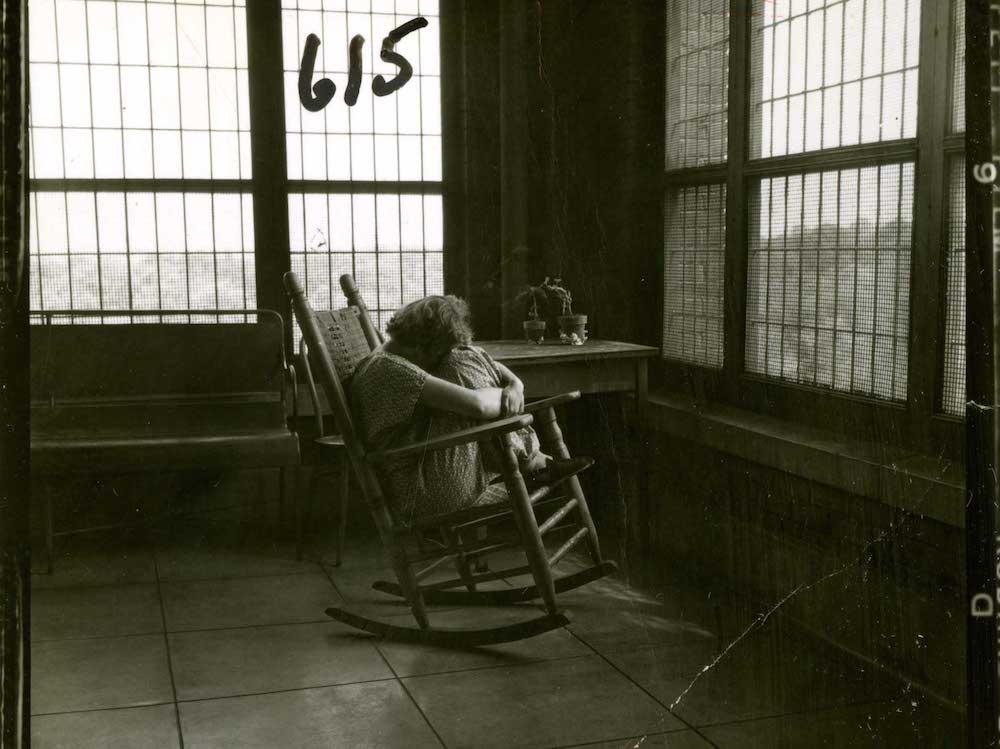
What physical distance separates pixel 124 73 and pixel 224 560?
1.74 meters

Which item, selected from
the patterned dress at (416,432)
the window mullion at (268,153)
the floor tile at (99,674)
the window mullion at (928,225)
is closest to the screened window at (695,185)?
the window mullion at (928,225)

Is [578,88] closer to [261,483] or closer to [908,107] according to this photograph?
[908,107]

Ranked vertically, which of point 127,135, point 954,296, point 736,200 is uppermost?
point 127,135

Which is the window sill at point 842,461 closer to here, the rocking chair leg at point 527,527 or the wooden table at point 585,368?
the wooden table at point 585,368

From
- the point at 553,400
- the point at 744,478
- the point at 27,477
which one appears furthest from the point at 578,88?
the point at 27,477

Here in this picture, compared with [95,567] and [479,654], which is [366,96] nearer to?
[479,654]

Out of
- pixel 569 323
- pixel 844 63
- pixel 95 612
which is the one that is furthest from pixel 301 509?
pixel 844 63

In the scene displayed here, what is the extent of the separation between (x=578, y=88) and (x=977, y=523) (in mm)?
1922

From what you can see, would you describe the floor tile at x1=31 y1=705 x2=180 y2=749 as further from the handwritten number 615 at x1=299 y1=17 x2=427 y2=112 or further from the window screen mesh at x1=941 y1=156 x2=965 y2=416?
the window screen mesh at x1=941 y1=156 x2=965 y2=416

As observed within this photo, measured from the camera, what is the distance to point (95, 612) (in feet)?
8.20

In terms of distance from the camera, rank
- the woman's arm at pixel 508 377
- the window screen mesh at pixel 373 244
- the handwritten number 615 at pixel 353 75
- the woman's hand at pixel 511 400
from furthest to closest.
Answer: the woman's arm at pixel 508 377 < the woman's hand at pixel 511 400 < the window screen mesh at pixel 373 244 < the handwritten number 615 at pixel 353 75

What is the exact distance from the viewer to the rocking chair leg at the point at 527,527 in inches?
100

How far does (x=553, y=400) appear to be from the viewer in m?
2.71

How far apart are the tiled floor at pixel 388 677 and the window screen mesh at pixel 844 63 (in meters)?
1.34
